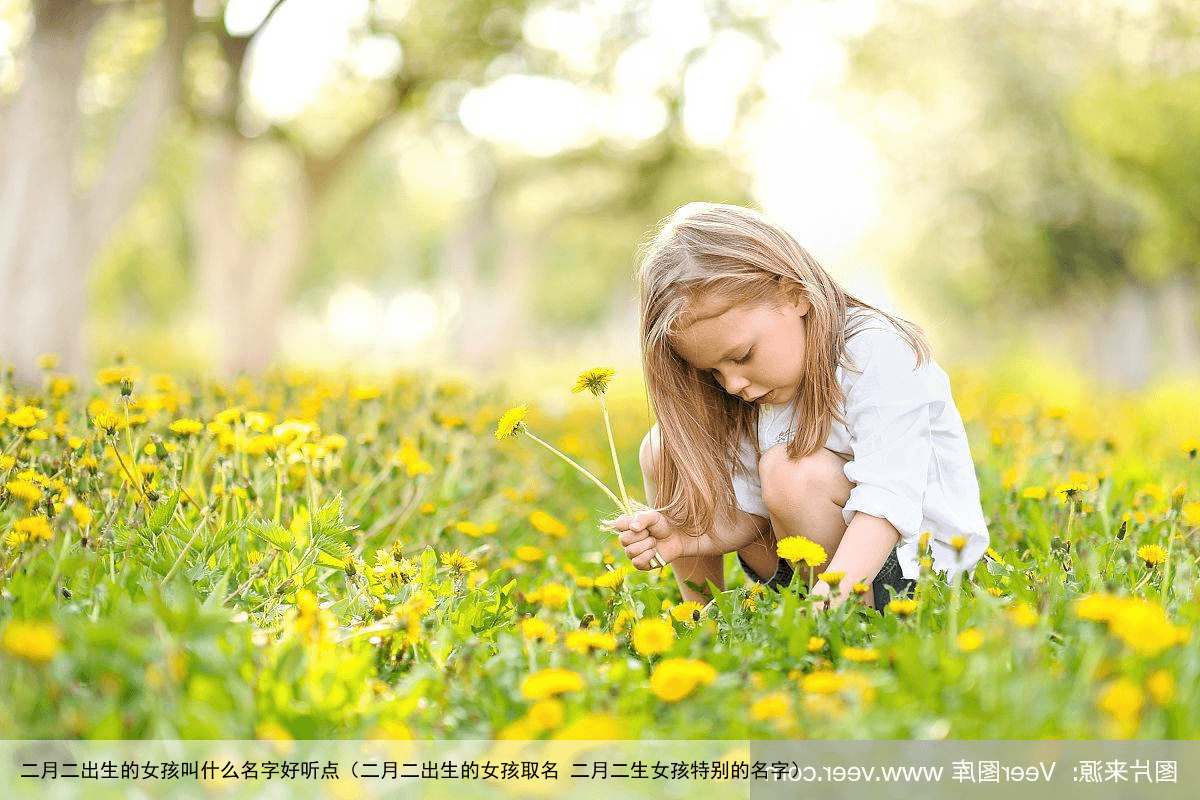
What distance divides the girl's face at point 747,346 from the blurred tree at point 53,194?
5022 mm

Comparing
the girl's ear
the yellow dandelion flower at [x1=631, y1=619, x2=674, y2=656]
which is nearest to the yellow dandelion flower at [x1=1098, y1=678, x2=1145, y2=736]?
the yellow dandelion flower at [x1=631, y1=619, x2=674, y2=656]

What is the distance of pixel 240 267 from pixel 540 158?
322 inches

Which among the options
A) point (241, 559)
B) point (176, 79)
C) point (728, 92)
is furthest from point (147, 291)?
point (241, 559)

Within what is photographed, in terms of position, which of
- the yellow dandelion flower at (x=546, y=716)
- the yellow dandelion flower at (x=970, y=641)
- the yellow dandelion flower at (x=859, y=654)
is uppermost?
the yellow dandelion flower at (x=546, y=716)

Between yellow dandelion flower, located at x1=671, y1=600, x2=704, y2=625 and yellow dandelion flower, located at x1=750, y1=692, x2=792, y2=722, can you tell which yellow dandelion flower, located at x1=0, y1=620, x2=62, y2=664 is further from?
yellow dandelion flower, located at x1=671, y1=600, x2=704, y2=625

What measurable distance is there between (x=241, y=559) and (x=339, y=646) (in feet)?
2.11

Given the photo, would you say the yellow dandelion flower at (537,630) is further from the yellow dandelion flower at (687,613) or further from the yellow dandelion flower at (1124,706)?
the yellow dandelion flower at (1124,706)

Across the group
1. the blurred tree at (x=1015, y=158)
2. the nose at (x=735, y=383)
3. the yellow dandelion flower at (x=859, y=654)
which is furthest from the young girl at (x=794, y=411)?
the blurred tree at (x=1015, y=158)

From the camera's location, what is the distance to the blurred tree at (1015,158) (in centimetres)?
Answer: 1508

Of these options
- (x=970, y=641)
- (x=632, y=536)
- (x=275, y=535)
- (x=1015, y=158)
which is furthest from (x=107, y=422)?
(x=1015, y=158)

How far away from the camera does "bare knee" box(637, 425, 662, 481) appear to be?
8.90ft

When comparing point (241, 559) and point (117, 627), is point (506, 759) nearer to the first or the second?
point (117, 627)

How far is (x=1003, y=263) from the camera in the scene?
61.8 ft

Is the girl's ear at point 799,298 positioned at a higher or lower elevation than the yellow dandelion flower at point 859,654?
higher
